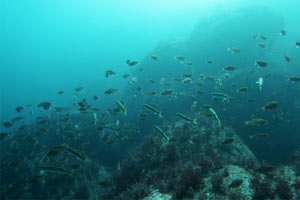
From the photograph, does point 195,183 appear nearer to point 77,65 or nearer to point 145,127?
point 145,127

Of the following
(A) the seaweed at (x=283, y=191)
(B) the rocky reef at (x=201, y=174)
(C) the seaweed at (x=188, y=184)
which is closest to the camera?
(A) the seaweed at (x=283, y=191)

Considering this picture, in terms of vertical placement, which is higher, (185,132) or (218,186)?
(218,186)

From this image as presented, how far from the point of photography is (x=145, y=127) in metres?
18.5

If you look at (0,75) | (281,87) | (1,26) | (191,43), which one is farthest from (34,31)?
(281,87)

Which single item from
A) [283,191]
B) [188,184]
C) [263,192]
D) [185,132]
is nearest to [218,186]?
[188,184]

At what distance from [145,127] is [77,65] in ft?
407

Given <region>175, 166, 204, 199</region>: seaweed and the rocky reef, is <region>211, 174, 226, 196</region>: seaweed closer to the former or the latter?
the rocky reef

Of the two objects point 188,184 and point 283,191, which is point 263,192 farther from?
point 188,184

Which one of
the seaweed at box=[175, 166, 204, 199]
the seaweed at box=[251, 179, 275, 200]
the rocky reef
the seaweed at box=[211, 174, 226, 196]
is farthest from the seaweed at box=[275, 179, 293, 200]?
the seaweed at box=[175, 166, 204, 199]

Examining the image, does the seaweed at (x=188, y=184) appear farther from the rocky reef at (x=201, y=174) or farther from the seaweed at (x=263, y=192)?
the seaweed at (x=263, y=192)

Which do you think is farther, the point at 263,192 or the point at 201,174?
the point at 201,174

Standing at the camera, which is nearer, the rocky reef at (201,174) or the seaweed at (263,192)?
the seaweed at (263,192)

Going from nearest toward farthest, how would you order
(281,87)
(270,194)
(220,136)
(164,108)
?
1. (270,194)
2. (220,136)
3. (281,87)
4. (164,108)

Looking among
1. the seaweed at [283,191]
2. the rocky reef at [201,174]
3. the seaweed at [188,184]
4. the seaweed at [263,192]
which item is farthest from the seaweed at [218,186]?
the seaweed at [283,191]
